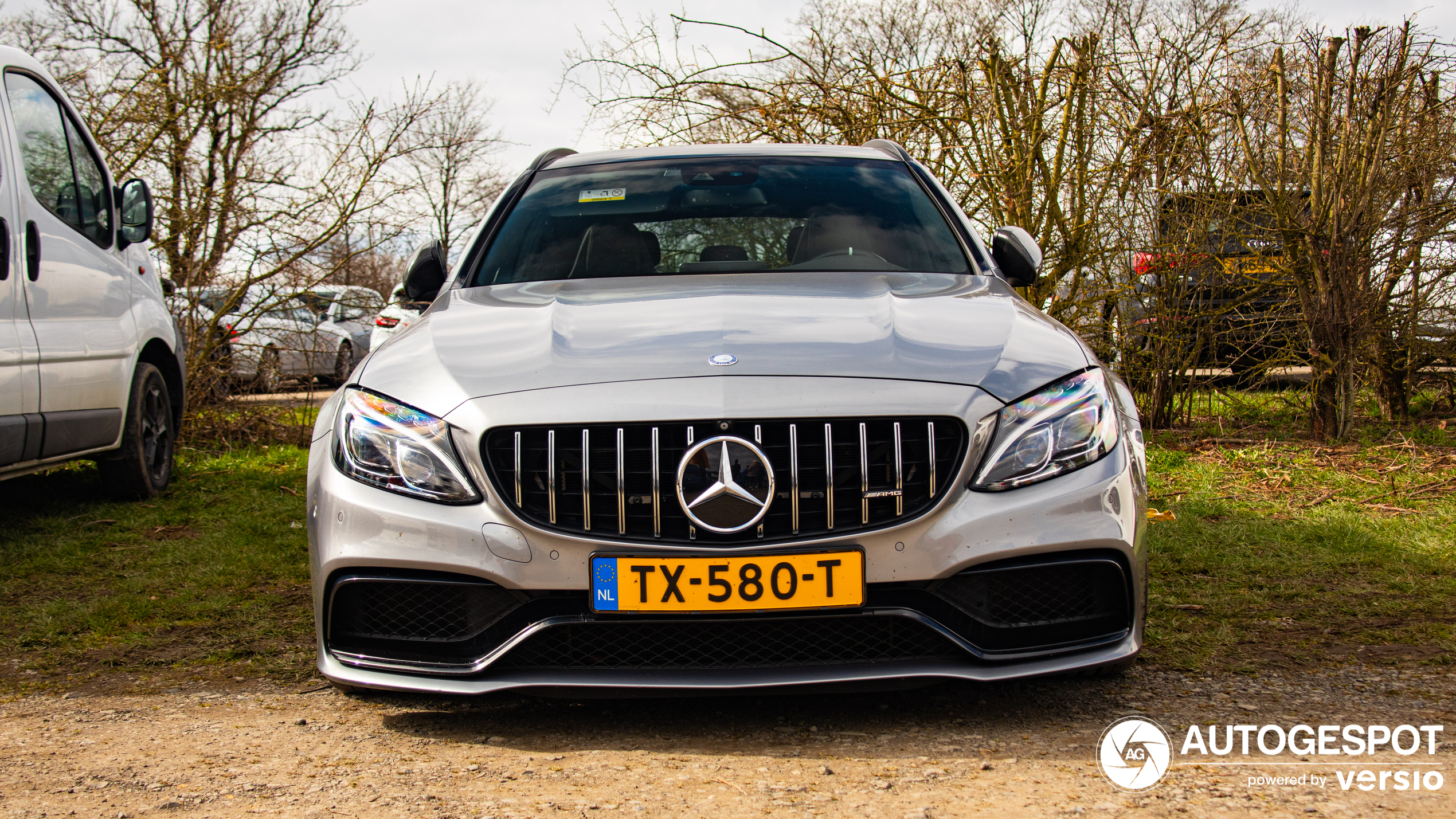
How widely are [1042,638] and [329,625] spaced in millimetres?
1552

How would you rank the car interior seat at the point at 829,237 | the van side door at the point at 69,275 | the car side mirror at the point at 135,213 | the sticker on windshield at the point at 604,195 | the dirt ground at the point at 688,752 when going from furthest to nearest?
1. the car side mirror at the point at 135,213
2. the van side door at the point at 69,275
3. the sticker on windshield at the point at 604,195
4. the car interior seat at the point at 829,237
5. the dirt ground at the point at 688,752

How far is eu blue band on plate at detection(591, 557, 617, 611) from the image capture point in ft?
7.97

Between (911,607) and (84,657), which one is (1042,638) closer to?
(911,607)

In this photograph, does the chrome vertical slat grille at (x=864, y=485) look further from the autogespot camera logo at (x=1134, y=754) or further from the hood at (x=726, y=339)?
the autogespot camera logo at (x=1134, y=754)

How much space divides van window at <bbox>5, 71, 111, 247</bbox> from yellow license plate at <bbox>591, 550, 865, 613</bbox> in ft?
12.5

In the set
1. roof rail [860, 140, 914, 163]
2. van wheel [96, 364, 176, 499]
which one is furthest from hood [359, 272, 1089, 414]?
van wheel [96, 364, 176, 499]

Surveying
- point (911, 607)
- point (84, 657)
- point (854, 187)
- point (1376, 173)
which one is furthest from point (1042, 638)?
point (1376, 173)

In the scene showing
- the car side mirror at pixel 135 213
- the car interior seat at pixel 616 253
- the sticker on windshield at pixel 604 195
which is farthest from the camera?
the car side mirror at pixel 135 213

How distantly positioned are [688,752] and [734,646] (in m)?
0.24

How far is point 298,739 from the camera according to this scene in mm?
2621

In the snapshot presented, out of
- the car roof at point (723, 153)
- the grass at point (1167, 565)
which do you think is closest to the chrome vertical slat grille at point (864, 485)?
the grass at point (1167, 565)

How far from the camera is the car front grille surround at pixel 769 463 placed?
2.45 metres

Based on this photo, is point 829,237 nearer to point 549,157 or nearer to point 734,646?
point 549,157

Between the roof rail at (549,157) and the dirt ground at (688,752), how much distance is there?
2.23 metres
